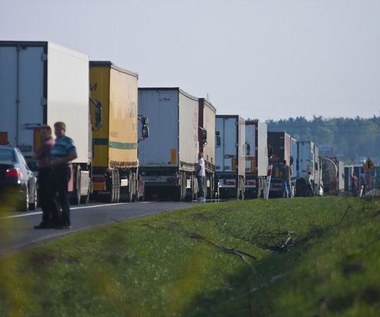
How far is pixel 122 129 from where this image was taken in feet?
131

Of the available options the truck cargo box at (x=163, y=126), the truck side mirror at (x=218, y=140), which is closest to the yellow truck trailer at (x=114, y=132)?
the truck cargo box at (x=163, y=126)

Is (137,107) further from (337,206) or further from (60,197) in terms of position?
(60,197)

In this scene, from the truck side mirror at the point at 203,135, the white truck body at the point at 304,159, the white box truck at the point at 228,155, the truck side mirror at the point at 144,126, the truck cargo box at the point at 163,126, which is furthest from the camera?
the white truck body at the point at 304,159

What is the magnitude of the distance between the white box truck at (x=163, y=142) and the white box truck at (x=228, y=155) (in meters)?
11.1

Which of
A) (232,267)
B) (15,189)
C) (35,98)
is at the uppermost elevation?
(35,98)

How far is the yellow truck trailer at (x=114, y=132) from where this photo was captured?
37.6 m

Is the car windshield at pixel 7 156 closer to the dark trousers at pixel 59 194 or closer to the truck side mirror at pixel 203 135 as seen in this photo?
the dark trousers at pixel 59 194

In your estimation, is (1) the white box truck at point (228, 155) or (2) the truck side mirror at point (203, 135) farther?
(1) the white box truck at point (228, 155)

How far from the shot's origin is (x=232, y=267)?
15.8 metres

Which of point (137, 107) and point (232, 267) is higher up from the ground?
point (137, 107)

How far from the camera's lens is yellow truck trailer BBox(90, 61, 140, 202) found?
37562 millimetres

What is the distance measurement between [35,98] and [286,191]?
62.8 ft

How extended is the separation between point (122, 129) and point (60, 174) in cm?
2017

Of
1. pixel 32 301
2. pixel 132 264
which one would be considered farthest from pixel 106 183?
pixel 32 301
